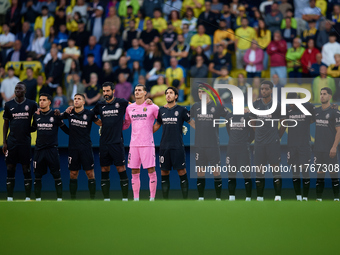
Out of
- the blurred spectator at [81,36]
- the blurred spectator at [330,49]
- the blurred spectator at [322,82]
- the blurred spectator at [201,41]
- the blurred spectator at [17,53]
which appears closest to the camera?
the blurred spectator at [322,82]

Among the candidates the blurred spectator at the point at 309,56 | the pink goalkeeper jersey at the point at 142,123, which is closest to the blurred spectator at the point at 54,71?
the pink goalkeeper jersey at the point at 142,123

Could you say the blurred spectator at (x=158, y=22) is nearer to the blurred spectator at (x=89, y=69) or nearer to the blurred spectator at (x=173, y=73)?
the blurred spectator at (x=173, y=73)

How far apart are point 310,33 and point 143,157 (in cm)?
683

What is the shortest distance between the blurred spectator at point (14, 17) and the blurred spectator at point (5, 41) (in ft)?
0.74

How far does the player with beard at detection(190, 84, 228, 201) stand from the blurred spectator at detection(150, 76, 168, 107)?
3.04 m

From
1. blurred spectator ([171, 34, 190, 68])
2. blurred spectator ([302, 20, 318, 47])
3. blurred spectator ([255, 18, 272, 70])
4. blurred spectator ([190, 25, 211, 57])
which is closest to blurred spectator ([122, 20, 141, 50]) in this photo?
blurred spectator ([171, 34, 190, 68])

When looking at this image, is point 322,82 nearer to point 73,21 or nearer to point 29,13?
point 73,21

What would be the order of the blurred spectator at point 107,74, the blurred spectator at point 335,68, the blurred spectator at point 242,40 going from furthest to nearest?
the blurred spectator at point 242,40, the blurred spectator at point 107,74, the blurred spectator at point 335,68

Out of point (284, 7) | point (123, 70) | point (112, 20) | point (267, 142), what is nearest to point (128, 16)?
point (112, 20)

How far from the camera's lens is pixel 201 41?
13.5 m

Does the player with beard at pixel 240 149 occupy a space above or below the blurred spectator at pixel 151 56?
below

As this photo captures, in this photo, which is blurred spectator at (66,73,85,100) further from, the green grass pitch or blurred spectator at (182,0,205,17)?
the green grass pitch

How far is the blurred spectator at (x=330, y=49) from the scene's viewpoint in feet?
41.1

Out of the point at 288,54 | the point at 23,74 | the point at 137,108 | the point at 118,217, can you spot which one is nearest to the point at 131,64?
the point at 23,74
